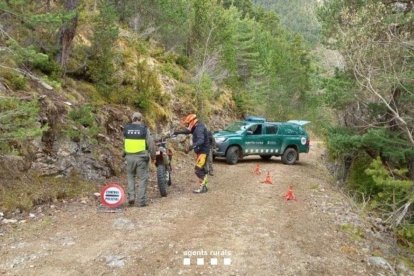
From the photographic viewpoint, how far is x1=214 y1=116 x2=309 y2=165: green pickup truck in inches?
693

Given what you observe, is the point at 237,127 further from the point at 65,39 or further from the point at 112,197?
the point at 112,197

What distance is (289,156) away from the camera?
19.5 meters

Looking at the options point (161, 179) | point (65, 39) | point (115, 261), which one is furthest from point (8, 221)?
point (65, 39)

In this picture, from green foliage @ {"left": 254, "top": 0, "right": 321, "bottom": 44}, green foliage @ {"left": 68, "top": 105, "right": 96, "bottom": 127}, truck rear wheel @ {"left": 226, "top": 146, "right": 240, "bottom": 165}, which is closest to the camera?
green foliage @ {"left": 68, "top": 105, "right": 96, "bottom": 127}

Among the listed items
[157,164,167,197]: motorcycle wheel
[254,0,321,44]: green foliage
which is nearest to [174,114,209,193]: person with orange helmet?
[157,164,167,197]: motorcycle wheel

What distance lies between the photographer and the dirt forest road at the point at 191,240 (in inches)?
245

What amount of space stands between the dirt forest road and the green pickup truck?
6.69 metres

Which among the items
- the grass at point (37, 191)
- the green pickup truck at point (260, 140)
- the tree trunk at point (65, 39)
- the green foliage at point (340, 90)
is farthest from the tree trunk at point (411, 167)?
the tree trunk at point (65, 39)

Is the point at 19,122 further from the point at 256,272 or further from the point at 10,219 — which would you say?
the point at 256,272

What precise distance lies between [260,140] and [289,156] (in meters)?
2.02

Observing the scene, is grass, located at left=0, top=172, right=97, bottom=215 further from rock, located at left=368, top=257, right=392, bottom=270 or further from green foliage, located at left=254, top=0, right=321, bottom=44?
green foliage, located at left=254, top=0, right=321, bottom=44

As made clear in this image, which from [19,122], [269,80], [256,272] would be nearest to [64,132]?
[19,122]

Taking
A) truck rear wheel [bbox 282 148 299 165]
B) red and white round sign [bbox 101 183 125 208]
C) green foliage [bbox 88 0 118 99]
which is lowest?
truck rear wheel [bbox 282 148 299 165]

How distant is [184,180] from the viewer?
13.2m
